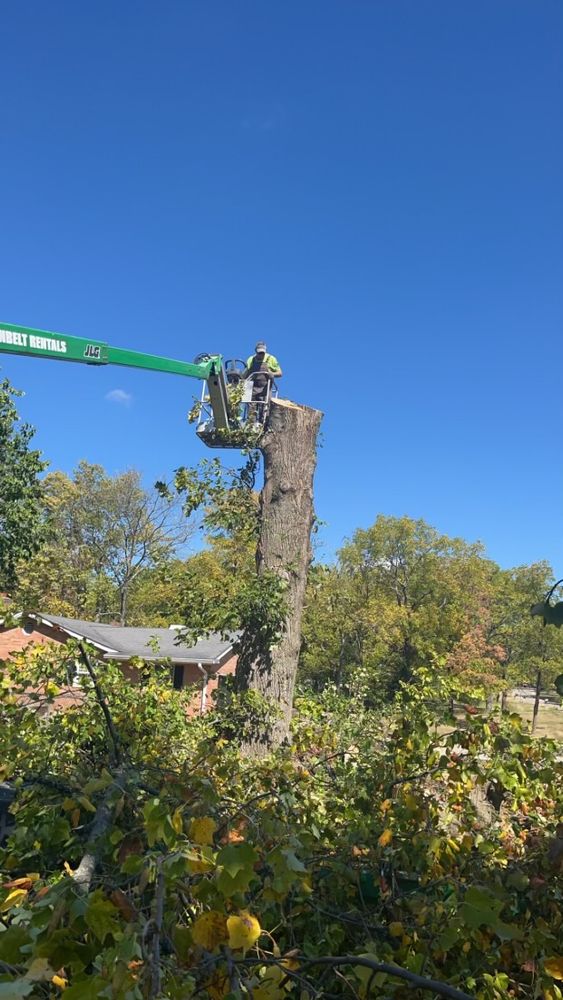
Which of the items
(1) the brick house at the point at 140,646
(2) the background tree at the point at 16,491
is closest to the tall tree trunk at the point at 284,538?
(1) the brick house at the point at 140,646

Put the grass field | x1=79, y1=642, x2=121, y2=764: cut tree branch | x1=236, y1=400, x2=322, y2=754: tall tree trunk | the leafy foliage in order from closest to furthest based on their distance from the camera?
1. x1=79, y1=642, x2=121, y2=764: cut tree branch
2. x1=236, y1=400, x2=322, y2=754: tall tree trunk
3. the leafy foliage
4. the grass field

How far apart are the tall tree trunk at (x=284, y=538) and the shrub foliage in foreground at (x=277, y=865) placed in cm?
240

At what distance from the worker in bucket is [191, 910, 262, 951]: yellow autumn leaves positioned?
7439 mm

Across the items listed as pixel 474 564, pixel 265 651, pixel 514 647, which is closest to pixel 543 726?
pixel 514 647

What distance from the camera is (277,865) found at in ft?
5.57

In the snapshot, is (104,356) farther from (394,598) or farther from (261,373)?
(394,598)

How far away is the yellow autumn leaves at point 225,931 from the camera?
4.15 feet

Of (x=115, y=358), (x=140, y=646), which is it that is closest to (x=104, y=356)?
(x=115, y=358)

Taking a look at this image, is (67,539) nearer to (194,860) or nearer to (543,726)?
(543,726)

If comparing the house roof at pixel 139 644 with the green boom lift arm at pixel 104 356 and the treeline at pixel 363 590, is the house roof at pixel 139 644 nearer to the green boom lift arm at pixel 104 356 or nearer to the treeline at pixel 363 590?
→ the treeline at pixel 363 590

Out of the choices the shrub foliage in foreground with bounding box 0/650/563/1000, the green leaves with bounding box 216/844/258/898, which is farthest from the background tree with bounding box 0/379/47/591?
the green leaves with bounding box 216/844/258/898

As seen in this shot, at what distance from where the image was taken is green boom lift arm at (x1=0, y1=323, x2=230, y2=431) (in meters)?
7.23

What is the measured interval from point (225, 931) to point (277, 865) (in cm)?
39

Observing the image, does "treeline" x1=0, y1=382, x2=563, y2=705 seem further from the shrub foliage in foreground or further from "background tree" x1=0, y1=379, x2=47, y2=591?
the shrub foliage in foreground
